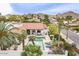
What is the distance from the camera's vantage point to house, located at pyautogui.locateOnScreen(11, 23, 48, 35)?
1145 millimetres

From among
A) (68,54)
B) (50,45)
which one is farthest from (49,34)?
(68,54)

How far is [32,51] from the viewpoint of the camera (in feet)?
3.77

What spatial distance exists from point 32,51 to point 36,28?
154 mm

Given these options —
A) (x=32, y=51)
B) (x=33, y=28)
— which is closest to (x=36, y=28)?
(x=33, y=28)

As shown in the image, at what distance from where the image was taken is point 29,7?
1.16 m

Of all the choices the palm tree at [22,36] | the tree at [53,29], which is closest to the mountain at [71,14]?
the tree at [53,29]

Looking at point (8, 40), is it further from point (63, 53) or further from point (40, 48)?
point (63, 53)

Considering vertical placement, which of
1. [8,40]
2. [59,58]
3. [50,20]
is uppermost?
[50,20]

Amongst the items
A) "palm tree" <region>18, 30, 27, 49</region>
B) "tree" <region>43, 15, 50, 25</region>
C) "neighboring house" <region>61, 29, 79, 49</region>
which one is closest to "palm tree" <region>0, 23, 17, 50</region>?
"palm tree" <region>18, 30, 27, 49</region>

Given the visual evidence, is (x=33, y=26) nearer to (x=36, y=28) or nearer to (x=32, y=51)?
(x=36, y=28)

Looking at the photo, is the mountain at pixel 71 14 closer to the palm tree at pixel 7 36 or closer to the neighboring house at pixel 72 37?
the neighboring house at pixel 72 37

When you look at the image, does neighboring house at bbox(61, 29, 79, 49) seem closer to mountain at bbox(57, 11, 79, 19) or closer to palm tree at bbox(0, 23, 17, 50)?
mountain at bbox(57, 11, 79, 19)

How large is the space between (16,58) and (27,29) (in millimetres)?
204

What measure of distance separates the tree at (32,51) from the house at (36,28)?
3.6 inches
